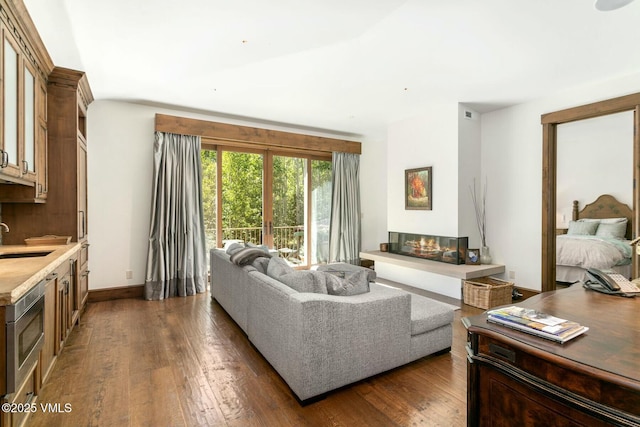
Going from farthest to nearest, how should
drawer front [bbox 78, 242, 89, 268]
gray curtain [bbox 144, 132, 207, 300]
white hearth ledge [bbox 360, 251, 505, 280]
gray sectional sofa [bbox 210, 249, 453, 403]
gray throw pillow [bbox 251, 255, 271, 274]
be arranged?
gray curtain [bbox 144, 132, 207, 300], white hearth ledge [bbox 360, 251, 505, 280], drawer front [bbox 78, 242, 89, 268], gray throw pillow [bbox 251, 255, 271, 274], gray sectional sofa [bbox 210, 249, 453, 403]

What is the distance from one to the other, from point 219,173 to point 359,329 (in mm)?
3788

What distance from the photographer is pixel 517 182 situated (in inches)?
173

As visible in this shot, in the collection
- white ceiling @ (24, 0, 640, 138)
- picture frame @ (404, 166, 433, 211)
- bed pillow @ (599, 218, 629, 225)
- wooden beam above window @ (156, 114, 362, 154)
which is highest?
white ceiling @ (24, 0, 640, 138)

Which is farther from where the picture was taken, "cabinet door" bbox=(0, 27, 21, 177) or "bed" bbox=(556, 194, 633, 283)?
"bed" bbox=(556, 194, 633, 283)

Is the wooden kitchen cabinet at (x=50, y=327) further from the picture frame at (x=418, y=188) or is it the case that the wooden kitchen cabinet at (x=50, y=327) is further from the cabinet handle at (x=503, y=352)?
the picture frame at (x=418, y=188)

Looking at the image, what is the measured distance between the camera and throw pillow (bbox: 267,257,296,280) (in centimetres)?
259

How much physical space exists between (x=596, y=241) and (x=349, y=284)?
4.27 meters

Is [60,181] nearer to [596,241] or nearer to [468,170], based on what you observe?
[468,170]

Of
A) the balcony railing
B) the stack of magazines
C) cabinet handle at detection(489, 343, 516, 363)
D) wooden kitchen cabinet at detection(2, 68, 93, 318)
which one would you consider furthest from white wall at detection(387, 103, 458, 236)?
wooden kitchen cabinet at detection(2, 68, 93, 318)

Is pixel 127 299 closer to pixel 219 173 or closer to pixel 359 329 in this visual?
pixel 219 173

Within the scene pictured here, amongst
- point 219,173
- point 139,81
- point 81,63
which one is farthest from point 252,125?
point 81,63

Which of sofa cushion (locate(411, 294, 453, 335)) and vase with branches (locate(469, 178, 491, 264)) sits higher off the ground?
vase with branches (locate(469, 178, 491, 264))

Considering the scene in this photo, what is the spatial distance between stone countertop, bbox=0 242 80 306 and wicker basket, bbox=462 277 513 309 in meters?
4.11

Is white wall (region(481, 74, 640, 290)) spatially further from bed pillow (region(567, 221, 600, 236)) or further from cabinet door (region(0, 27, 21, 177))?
cabinet door (region(0, 27, 21, 177))
